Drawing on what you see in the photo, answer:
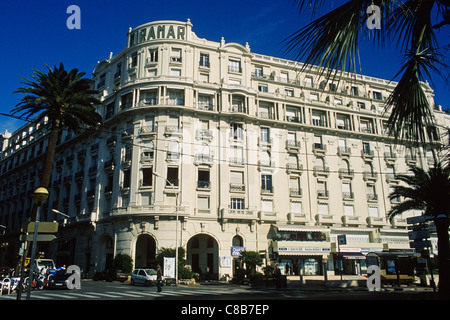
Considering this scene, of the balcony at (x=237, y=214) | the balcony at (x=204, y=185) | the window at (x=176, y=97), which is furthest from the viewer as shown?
the window at (x=176, y=97)

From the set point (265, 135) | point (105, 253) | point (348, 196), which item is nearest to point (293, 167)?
point (265, 135)

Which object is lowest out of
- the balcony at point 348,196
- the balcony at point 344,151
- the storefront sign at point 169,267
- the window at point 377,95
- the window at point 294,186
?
the storefront sign at point 169,267

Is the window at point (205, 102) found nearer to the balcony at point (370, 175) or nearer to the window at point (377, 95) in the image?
the balcony at point (370, 175)

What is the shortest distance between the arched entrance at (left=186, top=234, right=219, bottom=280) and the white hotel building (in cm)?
15

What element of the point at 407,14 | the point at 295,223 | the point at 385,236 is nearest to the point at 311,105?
the point at 295,223

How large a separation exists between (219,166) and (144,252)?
1254 cm

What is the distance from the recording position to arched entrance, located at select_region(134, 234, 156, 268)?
125ft

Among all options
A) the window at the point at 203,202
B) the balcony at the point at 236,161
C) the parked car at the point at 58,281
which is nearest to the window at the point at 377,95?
the balcony at the point at 236,161

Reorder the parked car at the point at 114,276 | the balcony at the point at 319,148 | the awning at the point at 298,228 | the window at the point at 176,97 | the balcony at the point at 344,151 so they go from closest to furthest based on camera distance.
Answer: the parked car at the point at 114,276 < the awning at the point at 298,228 < the window at the point at 176,97 < the balcony at the point at 319,148 < the balcony at the point at 344,151

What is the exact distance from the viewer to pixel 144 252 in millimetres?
38562

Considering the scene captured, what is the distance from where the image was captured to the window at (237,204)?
37344 mm

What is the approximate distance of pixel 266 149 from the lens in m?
40.5

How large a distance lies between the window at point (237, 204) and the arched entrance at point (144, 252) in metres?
9.34

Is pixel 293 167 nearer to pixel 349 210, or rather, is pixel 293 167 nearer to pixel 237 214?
pixel 349 210
